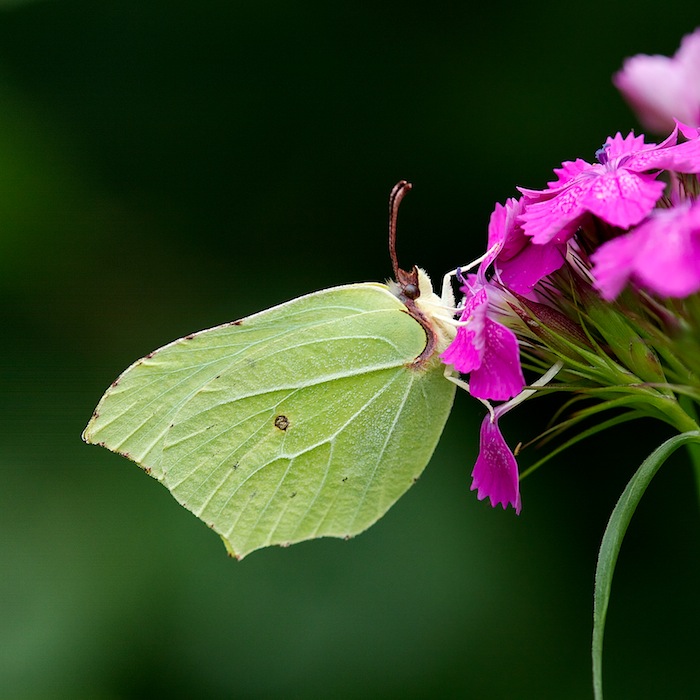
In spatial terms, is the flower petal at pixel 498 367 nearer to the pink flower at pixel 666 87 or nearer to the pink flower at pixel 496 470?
the pink flower at pixel 496 470

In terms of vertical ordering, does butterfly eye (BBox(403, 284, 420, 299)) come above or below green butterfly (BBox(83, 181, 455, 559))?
above

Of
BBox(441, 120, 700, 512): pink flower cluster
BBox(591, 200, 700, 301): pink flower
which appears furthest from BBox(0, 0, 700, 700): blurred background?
BBox(591, 200, 700, 301): pink flower

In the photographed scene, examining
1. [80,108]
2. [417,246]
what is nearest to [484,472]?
[417,246]

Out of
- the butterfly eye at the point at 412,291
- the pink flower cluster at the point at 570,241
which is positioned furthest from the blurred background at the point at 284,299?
the pink flower cluster at the point at 570,241

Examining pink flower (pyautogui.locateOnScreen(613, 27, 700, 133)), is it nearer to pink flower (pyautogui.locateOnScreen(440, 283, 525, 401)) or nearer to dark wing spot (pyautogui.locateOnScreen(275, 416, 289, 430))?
pink flower (pyautogui.locateOnScreen(440, 283, 525, 401))

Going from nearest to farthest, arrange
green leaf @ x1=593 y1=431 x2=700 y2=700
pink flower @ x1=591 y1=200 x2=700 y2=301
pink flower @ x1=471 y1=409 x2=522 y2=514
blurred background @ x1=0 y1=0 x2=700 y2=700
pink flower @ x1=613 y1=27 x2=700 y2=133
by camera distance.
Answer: pink flower @ x1=591 y1=200 x2=700 y2=301
green leaf @ x1=593 y1=431 x2=700 y2=700
pink flower @ x1=471 y1=409 x2=522 y2=514
pink flower @ x1=613 y1=27 x2=700 y2=133
blurred background @ x1=0 y1=0 x2=700 y2=700

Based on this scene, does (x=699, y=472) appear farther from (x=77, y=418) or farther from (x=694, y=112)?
(x=77, y=418)

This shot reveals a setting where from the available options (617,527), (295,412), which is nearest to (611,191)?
(617,527)
